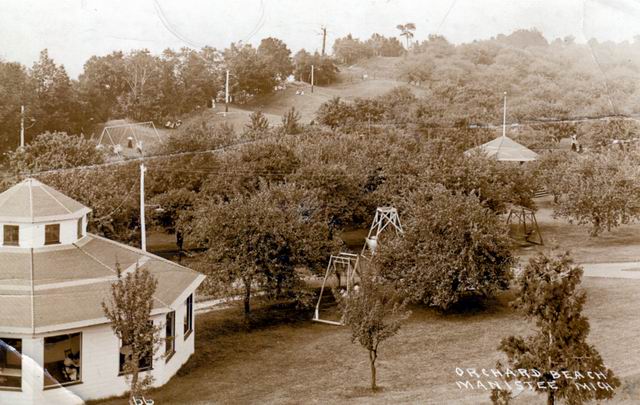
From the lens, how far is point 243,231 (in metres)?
24.9

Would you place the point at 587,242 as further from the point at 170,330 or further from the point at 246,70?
the point at 246,70

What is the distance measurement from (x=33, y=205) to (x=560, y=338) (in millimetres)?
14679

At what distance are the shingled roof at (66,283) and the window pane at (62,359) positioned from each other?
656 millimetres

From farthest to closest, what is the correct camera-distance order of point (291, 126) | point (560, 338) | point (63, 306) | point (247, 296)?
point (291, 126) → point (247, 296) → point (63, 306) → point (560, 338)

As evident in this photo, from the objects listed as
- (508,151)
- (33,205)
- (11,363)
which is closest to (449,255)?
(33,205)

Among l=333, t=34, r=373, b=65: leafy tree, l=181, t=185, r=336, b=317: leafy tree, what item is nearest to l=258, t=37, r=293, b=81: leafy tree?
l=333, t=34, r=373, b=65: leafy tree

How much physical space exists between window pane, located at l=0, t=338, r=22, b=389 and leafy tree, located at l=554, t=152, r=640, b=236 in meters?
29.6

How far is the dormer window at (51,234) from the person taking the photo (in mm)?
19562

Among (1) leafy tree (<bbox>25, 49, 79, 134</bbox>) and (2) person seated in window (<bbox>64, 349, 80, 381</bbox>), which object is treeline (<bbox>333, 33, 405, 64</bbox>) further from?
(2) person seated in window (<bbox>64, 349, 80, 381</bbox>)

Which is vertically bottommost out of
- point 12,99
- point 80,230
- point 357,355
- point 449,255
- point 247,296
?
point 357,355

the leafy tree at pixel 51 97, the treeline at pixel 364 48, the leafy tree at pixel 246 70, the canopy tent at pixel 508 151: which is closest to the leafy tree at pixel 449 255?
the leafy tree at pixel 51 97

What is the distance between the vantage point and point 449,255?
2505cm

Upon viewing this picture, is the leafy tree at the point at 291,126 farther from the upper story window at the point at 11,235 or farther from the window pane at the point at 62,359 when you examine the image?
the window pane at the point at 62,359

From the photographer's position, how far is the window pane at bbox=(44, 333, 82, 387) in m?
16.7
